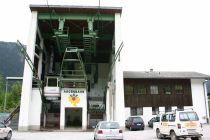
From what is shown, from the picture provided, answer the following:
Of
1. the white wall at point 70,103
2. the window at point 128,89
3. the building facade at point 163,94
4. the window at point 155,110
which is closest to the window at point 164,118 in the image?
the white wall at point 70,103

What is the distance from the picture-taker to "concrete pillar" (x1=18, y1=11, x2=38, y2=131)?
94.5ft

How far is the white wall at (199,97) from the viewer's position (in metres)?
39.0

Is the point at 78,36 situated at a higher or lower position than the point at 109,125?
higher

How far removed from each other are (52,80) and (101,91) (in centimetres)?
1435

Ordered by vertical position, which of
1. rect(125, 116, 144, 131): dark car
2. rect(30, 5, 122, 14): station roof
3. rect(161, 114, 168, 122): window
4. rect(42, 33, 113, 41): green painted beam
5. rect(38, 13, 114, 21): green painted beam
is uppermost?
rect(30, 5, 122, 14): station roof

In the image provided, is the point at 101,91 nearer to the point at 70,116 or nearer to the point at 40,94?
the point at 70,116

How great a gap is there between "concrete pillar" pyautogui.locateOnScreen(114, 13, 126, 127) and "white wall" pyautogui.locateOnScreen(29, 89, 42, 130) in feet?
28.5

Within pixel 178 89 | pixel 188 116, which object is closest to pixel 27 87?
pixel 188 116

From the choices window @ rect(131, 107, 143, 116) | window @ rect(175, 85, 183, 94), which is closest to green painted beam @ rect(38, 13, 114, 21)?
window @ rect(131, 107, 143, 116)

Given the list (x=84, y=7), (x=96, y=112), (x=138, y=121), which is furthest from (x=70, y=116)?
(x=84, y=7)

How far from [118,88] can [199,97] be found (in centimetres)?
1565

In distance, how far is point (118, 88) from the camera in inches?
1182

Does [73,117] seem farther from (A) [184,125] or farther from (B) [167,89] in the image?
(A) [184,125]

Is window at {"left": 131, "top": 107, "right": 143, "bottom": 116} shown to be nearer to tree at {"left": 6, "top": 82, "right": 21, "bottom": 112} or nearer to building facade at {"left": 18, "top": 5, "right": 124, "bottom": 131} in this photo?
building facade at {"left": 18, "top": 5, "right": 124, "bottom": 131}
